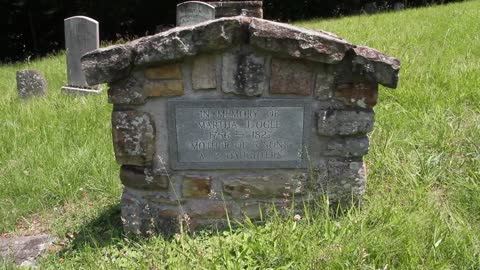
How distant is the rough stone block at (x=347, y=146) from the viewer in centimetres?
263

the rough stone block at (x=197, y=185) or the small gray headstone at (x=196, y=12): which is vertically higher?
the small gray headstone at (x=196, y=12)

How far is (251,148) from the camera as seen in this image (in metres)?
2.64

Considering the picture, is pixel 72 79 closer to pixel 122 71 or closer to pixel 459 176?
pixel 122 71

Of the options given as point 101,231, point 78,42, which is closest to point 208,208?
point 101,231

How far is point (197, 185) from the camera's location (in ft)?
8.72

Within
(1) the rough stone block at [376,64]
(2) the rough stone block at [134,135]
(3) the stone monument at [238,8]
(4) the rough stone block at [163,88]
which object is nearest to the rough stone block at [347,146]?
(1) the rough stone block at [376,64]

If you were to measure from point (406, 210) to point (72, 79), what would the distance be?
19.2 ft

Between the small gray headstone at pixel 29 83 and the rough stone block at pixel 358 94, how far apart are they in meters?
5.19

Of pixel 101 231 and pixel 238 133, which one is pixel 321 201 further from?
pixel 101 231

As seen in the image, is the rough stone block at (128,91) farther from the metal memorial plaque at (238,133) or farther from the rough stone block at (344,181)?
the rough stone block at (344,181)

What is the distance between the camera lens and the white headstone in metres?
6.91

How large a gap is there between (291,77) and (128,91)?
913mm

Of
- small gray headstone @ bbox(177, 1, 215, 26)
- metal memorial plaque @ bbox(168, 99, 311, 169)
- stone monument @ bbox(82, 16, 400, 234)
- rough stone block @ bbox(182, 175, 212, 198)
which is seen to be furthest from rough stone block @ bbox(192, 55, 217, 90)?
small gray headstone @ bbox(177, 1, 215, 26)

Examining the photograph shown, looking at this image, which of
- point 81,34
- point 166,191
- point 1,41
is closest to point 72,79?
point 81,34
